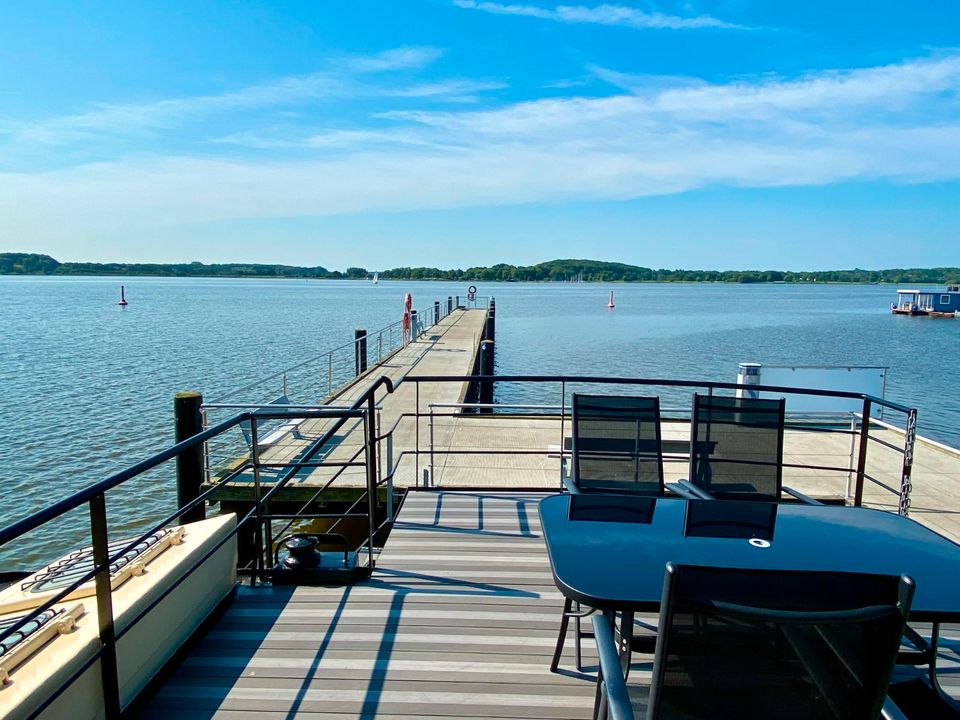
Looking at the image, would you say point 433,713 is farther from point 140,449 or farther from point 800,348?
point 800,348

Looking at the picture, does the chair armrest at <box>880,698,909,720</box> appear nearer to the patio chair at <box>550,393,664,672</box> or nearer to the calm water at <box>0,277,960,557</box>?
the patio chair at <box>550,393,664,672</box>

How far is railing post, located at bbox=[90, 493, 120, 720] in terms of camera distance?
224cm

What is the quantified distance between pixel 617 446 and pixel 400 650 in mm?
1669

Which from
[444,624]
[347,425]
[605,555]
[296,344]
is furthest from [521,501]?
[296,344]

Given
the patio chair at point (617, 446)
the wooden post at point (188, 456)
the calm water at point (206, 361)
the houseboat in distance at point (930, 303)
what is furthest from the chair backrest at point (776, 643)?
the houseboat in distance at point (930, 303)

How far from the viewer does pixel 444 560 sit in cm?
A: 398

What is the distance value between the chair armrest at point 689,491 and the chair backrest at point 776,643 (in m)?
1.91

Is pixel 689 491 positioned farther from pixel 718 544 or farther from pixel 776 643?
pixel 776 643

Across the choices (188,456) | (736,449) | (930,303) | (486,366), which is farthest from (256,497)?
(930,303)

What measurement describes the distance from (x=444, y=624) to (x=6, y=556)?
8247 mm

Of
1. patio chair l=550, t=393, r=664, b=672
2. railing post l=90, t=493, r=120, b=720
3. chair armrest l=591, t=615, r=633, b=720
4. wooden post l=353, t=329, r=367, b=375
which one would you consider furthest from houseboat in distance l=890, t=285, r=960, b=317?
railing post l=90, t=493, r=120, b=720

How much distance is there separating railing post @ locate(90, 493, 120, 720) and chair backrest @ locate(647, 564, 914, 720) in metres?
1.83

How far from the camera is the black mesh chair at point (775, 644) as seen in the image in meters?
1.41

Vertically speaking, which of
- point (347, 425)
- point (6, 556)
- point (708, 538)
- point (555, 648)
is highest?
point (708, 538)
